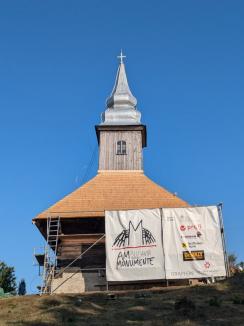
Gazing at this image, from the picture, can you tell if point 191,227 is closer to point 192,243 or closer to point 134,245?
point 192,243

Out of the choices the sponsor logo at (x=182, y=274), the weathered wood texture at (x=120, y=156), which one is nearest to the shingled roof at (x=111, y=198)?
the weathered wood texture at (x=120, y=156)

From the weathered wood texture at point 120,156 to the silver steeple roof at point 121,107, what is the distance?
4.08 ft

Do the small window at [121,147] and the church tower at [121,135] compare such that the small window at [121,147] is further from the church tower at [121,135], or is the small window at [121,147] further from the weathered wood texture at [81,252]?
the weathered wood texture at [81,252]

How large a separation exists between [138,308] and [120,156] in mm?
19727

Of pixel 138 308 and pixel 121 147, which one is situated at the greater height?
pixel 121 147

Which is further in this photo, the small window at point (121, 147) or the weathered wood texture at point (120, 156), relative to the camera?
the small window at point (121, 147)

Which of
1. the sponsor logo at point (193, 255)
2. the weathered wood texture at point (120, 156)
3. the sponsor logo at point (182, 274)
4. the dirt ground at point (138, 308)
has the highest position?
the weathered wood texture at point (120, 156)

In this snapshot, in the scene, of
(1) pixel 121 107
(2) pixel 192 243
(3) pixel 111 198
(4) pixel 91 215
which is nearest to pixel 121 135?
(1) pixel 121 107

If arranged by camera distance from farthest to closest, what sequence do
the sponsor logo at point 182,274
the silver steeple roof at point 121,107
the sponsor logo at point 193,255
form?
the silver steeple roof at point 121,107 → the sponsor logo at point 193,255 → the sponsor logo at point 182,274

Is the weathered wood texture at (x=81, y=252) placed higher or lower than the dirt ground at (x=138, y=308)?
higher

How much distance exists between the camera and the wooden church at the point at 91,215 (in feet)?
90.1

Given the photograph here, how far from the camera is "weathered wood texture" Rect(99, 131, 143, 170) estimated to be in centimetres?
3644

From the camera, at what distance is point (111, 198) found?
30859 millimetres

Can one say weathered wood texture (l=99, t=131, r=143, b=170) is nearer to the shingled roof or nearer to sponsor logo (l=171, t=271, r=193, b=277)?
the shingled roof
